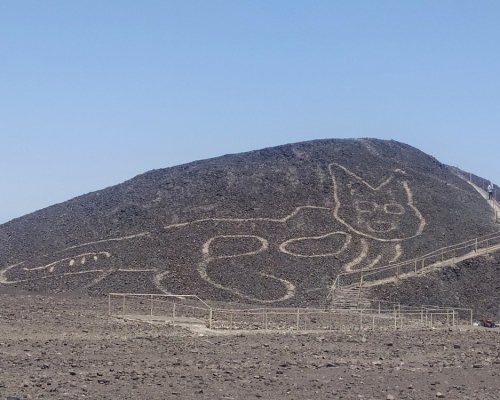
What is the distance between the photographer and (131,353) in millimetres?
17812

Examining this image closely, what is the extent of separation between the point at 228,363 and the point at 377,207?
31989 mm

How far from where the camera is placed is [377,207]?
47.6 metres

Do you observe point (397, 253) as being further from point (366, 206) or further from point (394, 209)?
point (366, 206)

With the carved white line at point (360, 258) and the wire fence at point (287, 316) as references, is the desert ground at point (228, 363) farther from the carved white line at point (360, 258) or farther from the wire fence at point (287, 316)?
the carved white line at point (360, 258)

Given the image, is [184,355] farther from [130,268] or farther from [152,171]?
[152,171]

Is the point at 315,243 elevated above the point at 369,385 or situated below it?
above

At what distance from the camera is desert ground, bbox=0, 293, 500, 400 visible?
1345 cm

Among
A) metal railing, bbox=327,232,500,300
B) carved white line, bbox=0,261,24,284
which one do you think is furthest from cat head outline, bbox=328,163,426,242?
carved white line, bbox=0,261,24,284

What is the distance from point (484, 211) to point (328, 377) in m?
37.4

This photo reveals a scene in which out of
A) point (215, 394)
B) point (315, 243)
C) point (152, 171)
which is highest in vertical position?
point (152, 171)

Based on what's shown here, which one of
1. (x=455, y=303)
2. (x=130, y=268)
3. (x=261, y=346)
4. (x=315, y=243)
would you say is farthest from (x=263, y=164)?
(x=261, y=346)

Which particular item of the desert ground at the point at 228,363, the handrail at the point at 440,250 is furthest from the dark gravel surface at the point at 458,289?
the desert ground at the point at 228,363

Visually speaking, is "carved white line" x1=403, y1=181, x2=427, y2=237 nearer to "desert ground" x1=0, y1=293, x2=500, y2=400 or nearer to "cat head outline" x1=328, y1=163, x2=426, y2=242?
"cat head outline" x1=328, y1=163, x2=426, y2=242

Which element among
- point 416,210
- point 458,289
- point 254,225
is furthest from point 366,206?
point 458,289
